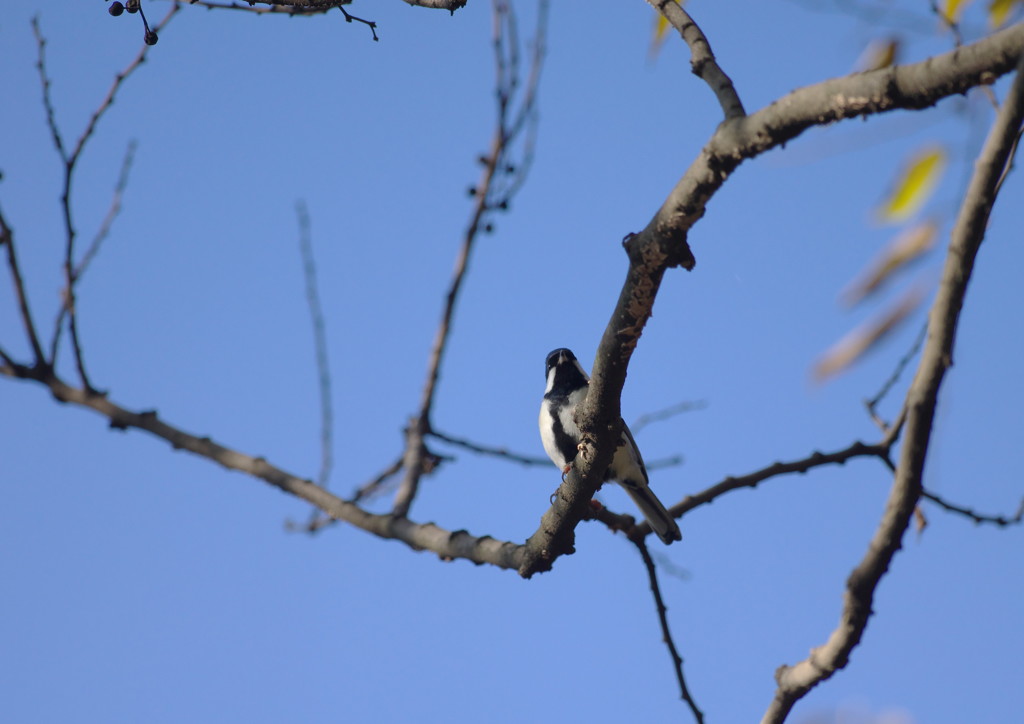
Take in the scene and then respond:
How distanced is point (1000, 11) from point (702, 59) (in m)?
0.66

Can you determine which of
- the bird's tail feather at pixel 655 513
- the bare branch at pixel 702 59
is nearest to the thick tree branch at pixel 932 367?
the bare branch at pixel 702 59

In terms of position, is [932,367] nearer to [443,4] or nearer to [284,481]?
[443,4]

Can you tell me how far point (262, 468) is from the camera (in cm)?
356

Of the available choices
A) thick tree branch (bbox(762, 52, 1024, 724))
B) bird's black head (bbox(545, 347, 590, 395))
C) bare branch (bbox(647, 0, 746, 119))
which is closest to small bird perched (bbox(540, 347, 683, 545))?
bird's black head (bbox(545, 347, 590, 395))

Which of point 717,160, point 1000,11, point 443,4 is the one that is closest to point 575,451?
point 443,4

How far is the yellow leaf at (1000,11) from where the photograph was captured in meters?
1.67

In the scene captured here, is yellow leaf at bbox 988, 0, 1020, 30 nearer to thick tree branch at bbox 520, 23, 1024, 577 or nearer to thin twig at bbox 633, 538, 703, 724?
thick tree branch at bbox 520, 23, 1024, 577

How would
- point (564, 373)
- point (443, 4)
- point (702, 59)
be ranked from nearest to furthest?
point (702, 59) → point (443, 4) → point (564, 373)

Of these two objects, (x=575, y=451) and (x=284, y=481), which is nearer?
(x=284, y=481)

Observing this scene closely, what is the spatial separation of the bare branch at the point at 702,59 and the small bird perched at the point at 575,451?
6.68 ft

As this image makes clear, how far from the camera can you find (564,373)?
14.9 ft

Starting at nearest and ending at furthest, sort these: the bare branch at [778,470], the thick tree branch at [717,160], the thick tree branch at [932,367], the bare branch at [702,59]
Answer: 1. the thick tree branch at [932,367]
2. the thick tree branch at [717,160]
3. the bare branch at [702,59]
4. the bare branch at [778,470]

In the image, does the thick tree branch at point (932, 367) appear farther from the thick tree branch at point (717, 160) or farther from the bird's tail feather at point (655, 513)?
the bird's tail feather at point (655, 513)

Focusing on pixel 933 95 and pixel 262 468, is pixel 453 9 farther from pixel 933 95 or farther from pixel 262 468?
pixel 262 468
